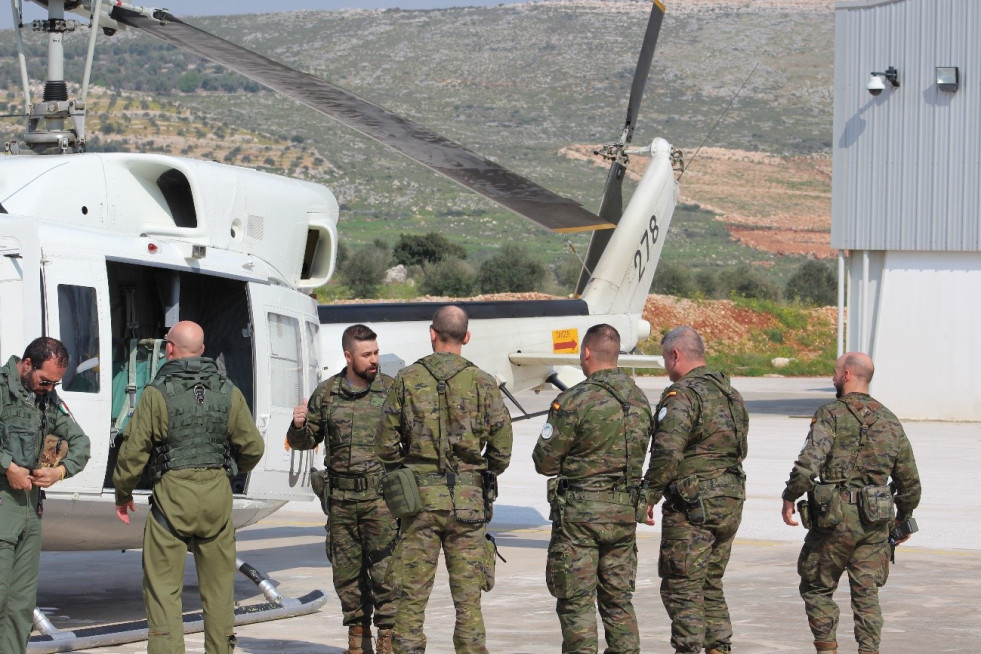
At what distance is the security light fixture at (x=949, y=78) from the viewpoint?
74.0 feet

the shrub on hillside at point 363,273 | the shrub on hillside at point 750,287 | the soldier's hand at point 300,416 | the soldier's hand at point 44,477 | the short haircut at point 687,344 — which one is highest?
the shrub on hillside at point 363,273

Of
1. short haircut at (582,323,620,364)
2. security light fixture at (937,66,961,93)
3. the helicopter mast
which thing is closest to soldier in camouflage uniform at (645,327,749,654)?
short haircut at (582,323,620,364)

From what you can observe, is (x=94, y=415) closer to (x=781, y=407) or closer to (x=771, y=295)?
(x=781, y=407)

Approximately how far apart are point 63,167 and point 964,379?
18.7 metres

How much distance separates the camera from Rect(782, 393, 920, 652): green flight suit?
6789 mm

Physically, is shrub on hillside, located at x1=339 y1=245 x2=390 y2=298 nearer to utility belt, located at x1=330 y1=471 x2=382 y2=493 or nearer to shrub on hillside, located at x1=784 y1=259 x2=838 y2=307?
shrub on hillside, located at x1=784 y1=259 x2=838 y2=307

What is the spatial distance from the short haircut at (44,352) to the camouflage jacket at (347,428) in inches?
62.8

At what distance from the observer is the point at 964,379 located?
23047 mm

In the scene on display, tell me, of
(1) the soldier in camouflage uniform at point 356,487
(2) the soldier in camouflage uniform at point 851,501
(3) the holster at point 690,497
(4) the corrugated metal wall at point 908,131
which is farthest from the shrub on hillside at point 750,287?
(3) the holster at point 690,497

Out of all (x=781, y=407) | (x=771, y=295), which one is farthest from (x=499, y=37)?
(x=781, y=407)

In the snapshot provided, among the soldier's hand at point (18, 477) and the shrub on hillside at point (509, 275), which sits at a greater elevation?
the shrub on hillside at point (509, 275)

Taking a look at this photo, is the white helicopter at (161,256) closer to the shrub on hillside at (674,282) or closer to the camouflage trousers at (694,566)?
the camouflage trousers at (694,566)

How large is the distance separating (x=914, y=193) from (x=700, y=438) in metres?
17.9

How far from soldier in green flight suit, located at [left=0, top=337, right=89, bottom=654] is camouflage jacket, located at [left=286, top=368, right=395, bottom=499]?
4.92 feet
